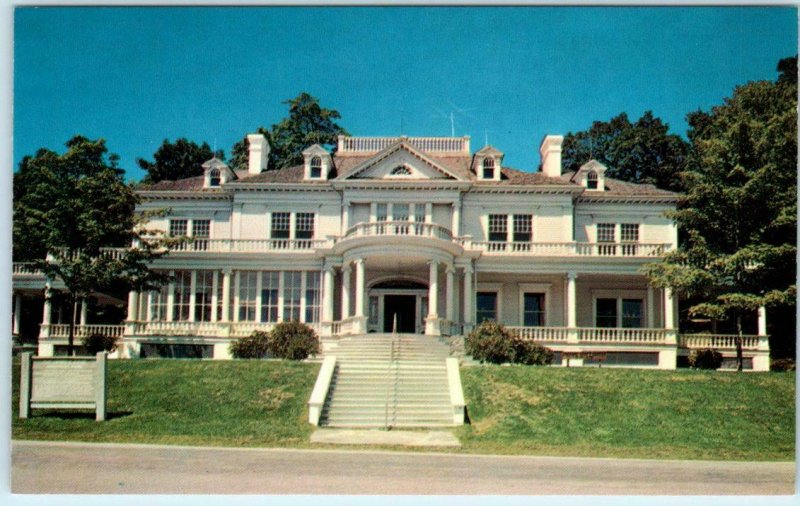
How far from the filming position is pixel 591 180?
29.1m

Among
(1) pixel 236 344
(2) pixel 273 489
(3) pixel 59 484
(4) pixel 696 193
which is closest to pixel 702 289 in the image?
(4) pixel 696 193

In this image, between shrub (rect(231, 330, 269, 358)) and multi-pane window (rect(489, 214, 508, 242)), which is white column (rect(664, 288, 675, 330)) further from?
shrub (rect(231, 330, 269, 358))

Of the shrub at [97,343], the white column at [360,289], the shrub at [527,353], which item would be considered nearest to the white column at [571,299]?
the shrub at [527,353]

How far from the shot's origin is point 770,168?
20000 millimetres

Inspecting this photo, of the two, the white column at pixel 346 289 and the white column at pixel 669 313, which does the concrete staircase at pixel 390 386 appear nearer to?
the white column at pixel 346 289

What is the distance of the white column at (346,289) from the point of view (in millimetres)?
25031

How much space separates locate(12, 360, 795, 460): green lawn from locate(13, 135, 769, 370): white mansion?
645 cm

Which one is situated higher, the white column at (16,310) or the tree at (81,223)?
the tree at (81,223)

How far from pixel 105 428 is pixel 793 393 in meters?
14.1

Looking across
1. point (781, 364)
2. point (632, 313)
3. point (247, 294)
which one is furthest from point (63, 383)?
point (781, 364)

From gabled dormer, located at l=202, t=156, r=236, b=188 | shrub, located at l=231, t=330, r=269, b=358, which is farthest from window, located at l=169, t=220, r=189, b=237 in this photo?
shrub, located at l=231, t=330, r=269, b=358

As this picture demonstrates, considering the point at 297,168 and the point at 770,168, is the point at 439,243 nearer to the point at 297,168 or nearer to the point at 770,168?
the point at 297,168

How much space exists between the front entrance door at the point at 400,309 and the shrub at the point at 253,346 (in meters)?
5.34

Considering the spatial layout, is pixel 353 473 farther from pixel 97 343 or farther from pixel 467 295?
pixel 97 343
